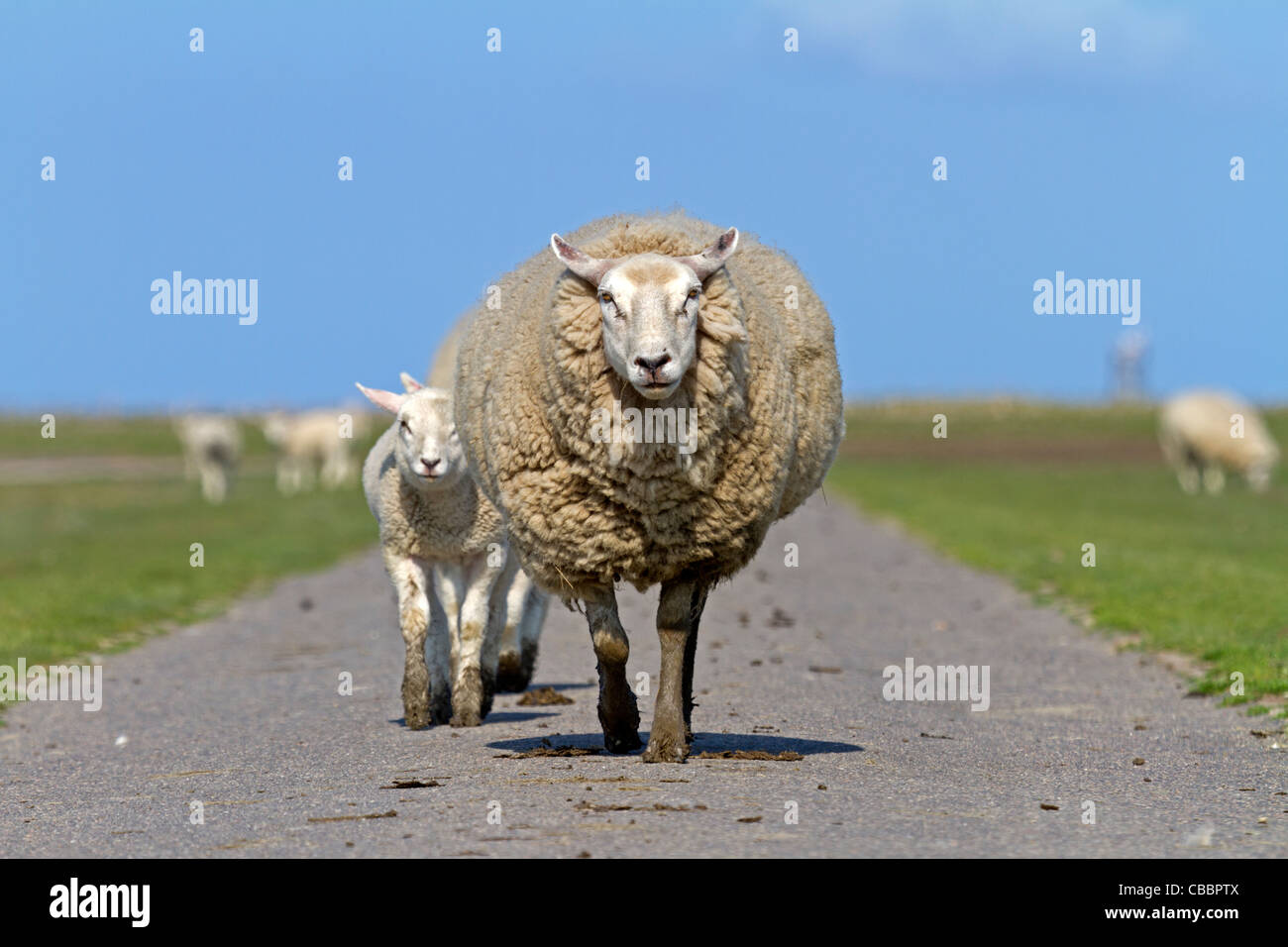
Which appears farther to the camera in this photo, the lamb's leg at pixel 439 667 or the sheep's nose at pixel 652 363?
the lamb's leg at pixel 439 667

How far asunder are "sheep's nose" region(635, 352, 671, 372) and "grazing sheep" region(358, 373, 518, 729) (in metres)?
2.92

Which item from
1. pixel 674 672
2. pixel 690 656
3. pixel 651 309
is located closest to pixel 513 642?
pixel 690 656

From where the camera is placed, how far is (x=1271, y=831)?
275 inches

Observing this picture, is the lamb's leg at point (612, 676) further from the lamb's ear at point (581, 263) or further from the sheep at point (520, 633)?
the sheep at point (520, 633)

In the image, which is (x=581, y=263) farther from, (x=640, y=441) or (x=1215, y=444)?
(x=1215, y=444)

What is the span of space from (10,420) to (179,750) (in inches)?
3602

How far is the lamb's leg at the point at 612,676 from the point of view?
8.49 meters

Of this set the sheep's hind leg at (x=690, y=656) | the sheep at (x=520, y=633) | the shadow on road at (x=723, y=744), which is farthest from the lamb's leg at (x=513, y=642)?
the sheep's hind leg at (x=690, y=656)

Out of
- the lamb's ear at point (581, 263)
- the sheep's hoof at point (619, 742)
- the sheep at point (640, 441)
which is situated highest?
the lamb's ear at point (581, 263)

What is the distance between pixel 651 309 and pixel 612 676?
1918 millimetres

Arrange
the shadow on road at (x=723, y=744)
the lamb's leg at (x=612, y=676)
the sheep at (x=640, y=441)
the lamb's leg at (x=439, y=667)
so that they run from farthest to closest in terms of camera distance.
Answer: the lamb's leg at (x=439, y=667) < the shadow on road at (x=723, y=744) < the lamb's leg at (x=612, y=676) < the sheep at (x=640, y=441)

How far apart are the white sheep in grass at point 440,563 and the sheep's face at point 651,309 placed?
2463mm

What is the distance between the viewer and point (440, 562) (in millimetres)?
10914
